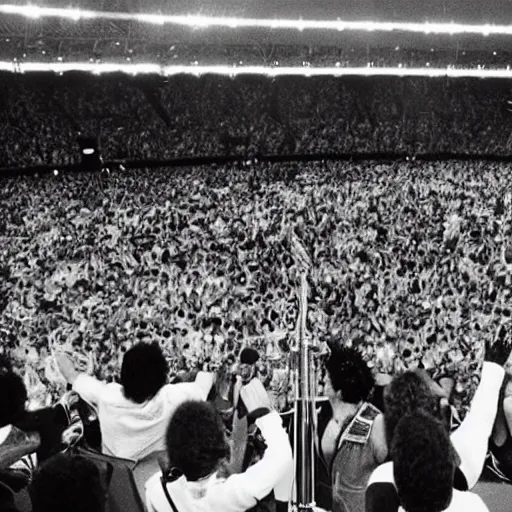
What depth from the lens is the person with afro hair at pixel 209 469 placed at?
1.95 m

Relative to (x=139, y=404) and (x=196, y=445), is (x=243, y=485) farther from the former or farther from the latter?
(x=139, y=404)

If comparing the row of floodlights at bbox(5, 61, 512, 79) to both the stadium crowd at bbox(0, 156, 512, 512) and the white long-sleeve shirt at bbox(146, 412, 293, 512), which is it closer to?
the stadium crowd at bbox(0, 156, 512, 512)

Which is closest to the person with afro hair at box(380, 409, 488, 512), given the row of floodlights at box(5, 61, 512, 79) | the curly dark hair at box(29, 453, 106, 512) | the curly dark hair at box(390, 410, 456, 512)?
the curly dark hair at box(390, 410, 456, 512)

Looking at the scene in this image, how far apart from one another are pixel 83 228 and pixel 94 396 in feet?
29.3

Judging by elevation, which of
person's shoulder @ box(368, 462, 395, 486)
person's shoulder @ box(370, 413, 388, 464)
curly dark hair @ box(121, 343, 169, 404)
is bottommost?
person's shoulder @ box(370, 413, 388, 464)

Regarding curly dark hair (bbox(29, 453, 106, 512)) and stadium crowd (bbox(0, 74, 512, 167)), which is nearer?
curly dark hair (bbox(29, 453, 106, 512))

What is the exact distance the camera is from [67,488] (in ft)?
5.59

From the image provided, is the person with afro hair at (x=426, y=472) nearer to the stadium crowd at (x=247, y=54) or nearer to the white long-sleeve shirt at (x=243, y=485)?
the white long-sleeve shirt at (x=243, y=485)

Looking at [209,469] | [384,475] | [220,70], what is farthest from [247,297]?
[220,70]

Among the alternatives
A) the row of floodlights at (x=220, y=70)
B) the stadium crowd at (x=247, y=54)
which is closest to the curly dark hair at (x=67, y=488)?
the stadium crowd at (x=247, y=54)

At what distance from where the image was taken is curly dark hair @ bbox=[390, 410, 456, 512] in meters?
1.73

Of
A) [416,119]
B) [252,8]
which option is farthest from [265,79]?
[252,8]

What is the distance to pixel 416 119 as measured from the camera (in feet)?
77.3

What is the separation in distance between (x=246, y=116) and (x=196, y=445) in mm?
21478
